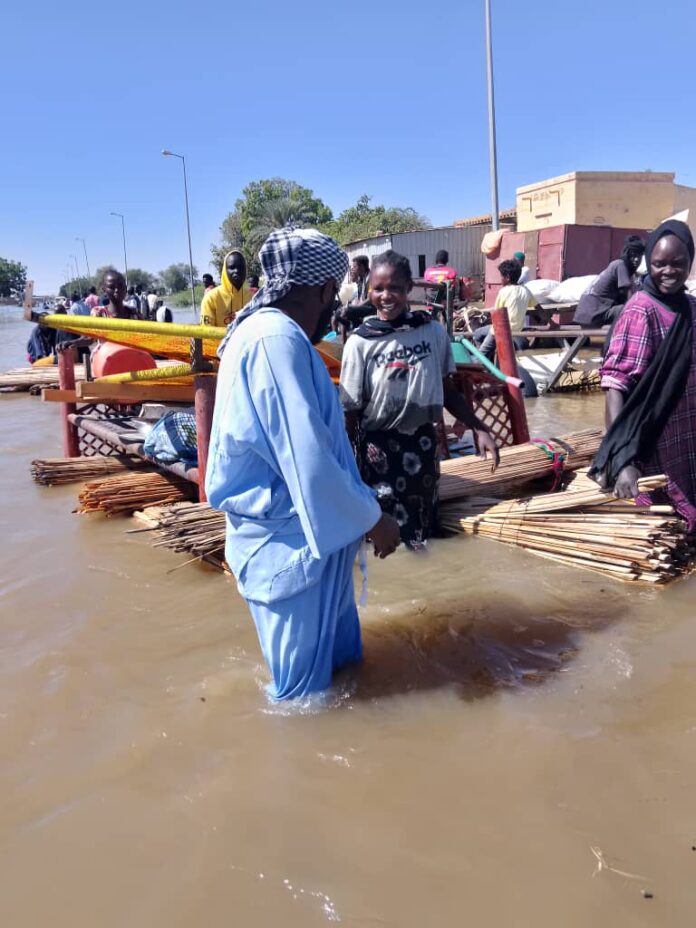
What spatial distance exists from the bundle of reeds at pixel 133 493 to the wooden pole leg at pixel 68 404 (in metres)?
1.28

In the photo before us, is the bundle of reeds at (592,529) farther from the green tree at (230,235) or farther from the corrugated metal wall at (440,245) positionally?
the green tree at (230,235)

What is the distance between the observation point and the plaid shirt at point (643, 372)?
3166 millimetres

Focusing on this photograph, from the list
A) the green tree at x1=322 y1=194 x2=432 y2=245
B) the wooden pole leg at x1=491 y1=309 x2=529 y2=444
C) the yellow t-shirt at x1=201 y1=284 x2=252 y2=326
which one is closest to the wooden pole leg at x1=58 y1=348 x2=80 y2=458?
the yellow t-shirt at x1=201 y1=284 x2=252 y2=326

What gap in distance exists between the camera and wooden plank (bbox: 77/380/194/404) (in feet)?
15.5

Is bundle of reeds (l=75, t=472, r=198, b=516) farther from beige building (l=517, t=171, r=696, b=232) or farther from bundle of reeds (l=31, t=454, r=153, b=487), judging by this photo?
beige building (l=517, t=171, r=696, b=232)

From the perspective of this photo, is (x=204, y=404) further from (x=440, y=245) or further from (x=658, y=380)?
(x=440, y=245)

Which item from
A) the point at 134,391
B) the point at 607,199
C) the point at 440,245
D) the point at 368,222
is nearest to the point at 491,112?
the point at 607,199

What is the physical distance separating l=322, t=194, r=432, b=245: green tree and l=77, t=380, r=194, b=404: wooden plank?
1434 inches

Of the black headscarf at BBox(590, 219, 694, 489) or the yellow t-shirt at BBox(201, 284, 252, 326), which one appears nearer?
the black headscarf at BBox(590, 219, 694, 489)

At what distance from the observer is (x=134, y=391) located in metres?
4.75

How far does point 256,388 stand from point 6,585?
253 centimetres

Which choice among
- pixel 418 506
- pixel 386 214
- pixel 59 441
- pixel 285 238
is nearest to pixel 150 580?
pixel 418 506

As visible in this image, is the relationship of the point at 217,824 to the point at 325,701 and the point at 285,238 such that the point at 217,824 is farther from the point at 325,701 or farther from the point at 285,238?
the point at 285,238

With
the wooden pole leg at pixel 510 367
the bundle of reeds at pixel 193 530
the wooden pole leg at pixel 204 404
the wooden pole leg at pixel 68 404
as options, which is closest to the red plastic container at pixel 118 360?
the wooden pole leg at pixel 68 404
